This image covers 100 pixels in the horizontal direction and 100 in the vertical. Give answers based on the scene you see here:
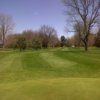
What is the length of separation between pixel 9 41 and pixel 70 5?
4561cm

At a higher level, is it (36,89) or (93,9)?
(93,9)

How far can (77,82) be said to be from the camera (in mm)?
9273

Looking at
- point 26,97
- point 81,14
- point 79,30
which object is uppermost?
point 81,14

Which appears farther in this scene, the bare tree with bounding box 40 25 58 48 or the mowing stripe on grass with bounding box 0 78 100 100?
the bare tree with bounding box 40 25 58 48

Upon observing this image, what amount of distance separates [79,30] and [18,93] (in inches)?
1616

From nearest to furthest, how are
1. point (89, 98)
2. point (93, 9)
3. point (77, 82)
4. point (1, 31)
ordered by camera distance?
point (89, 98) → point (77, 82) → point (93, 9) → point (1, 31)

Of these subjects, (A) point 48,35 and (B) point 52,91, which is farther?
(A) point 48,35

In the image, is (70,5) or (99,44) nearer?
(70,5)

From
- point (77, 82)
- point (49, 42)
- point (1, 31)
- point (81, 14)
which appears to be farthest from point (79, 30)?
point (49, 42)

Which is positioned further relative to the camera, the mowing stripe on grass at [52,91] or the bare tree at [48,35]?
the bare tree at [48,35]

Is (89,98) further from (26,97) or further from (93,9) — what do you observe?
(93,9)

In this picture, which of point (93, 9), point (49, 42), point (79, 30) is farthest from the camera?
point (49, 42)

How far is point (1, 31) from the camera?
282 ft

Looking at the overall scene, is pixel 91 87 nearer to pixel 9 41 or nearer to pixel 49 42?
pixel 9 41
